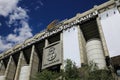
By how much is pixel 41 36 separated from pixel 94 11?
712 inches

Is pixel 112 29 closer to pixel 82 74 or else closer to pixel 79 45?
pixel 79 45

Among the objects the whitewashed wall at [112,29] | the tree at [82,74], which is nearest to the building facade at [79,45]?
the whitewashed wall at [112,29]

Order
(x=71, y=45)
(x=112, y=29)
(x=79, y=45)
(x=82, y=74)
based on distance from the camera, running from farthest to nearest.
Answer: (x=71, y=45) → (x=79, y=45) → (x=112, y=29) → (x=82, y=74)

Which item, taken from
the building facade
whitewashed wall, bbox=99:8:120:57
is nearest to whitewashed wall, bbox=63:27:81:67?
the building facade

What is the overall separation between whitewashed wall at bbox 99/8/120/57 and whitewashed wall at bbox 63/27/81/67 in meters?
7.20

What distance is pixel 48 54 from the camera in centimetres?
A: 4184

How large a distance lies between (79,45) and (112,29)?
8.28 metres

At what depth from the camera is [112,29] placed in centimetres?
3291

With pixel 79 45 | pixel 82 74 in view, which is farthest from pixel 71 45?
pixel 82 74

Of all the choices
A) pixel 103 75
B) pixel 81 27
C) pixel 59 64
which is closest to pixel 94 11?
pixel 81 27

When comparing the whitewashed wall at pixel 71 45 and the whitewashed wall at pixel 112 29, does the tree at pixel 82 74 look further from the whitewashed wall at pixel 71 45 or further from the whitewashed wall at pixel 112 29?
the whitewashed wall at pixel 71 45

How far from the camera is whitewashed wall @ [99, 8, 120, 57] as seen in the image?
101ft

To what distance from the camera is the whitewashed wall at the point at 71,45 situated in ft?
117

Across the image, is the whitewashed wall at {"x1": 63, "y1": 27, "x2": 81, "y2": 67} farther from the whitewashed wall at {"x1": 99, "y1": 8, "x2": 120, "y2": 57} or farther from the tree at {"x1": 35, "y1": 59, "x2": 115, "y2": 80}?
the tree at {"x1": 35, "y1": 59, "x2": 115, "y2": 80}
